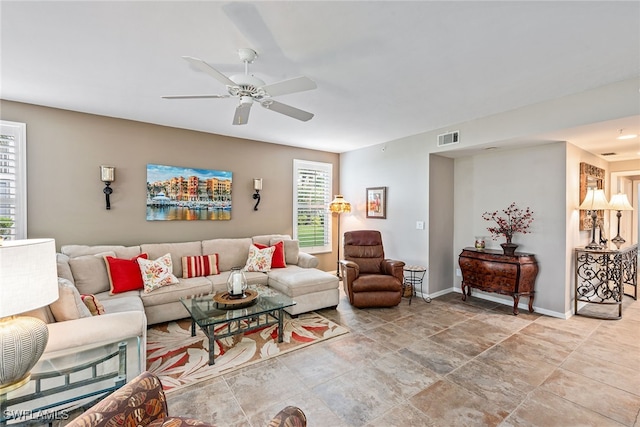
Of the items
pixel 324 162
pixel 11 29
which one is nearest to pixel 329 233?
pixel 324 162

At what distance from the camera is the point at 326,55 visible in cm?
229

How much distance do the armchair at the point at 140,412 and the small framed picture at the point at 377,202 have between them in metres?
4.37

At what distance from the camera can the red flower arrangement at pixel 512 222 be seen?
13.2 feet

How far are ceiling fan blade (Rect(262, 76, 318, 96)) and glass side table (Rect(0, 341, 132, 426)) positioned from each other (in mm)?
1983

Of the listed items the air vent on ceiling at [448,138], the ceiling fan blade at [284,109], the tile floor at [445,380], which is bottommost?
the tile floor at [445,380]

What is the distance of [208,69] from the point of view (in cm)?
187

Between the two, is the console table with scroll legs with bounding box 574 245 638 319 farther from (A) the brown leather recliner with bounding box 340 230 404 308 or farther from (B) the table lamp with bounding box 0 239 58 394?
(B) the table lamp with bounding box 0 239 58 394

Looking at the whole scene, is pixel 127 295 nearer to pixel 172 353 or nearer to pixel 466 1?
pixel 172 353

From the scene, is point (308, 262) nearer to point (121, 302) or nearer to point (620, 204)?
point (121, 302)

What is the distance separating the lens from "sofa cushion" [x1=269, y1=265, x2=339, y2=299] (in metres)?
3.70

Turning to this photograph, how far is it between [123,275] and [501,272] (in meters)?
4.78

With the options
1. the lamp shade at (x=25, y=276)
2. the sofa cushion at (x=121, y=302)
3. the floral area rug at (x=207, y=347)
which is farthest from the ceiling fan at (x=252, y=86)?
the floral area rug at (x=207, y=347)

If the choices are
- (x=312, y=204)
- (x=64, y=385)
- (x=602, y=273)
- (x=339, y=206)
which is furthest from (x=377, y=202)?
(x=64, y=385)

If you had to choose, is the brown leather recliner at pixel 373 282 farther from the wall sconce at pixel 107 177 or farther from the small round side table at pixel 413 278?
the wall sconce at pixel 107 177
